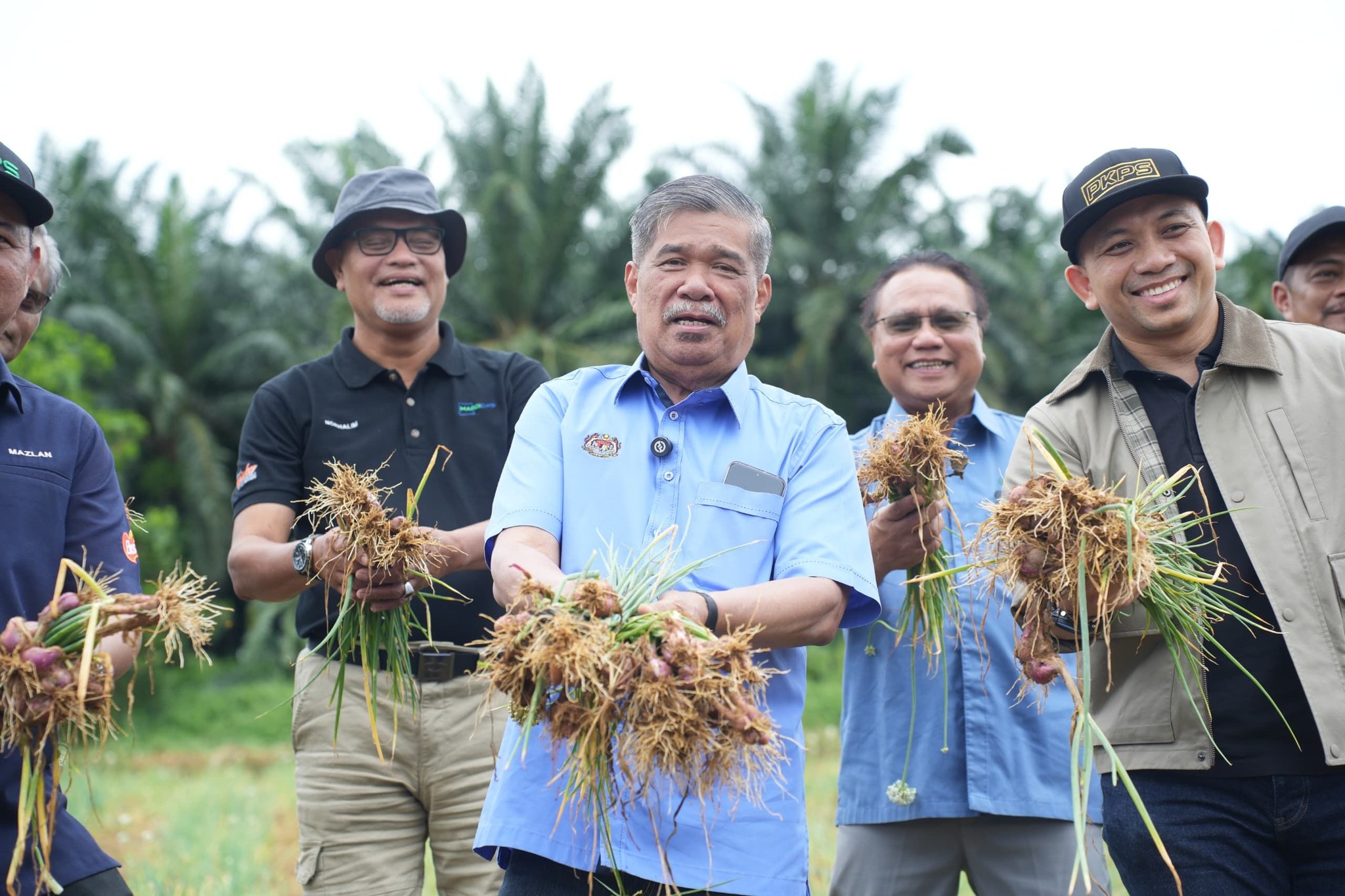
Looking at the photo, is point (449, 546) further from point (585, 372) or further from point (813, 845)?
point (813, 845)

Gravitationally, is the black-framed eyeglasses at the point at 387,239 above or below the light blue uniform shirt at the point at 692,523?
above

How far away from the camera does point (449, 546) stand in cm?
362

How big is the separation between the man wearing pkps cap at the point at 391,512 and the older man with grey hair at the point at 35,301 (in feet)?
2.49

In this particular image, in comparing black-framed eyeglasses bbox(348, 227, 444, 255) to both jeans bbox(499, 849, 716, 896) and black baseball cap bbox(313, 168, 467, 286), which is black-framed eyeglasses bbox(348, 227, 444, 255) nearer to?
black baseball cap bbox(313, 168, 467, 286)

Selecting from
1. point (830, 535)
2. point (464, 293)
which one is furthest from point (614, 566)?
point (464, 293)

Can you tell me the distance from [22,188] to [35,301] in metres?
0.90

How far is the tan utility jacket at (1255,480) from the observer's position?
10.1ft

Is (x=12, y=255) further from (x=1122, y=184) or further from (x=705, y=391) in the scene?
(x=1122, y=184)

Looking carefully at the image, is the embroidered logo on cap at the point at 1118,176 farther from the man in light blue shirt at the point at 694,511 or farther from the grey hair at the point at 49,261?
the grey hair at the point at 49,261

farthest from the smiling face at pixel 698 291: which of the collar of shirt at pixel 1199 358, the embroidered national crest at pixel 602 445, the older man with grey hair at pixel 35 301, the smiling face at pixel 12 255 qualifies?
the older man with grey hair at pixel 35 301

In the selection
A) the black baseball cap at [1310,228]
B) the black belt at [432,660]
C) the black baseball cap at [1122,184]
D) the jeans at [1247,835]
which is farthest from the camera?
the black baseball cap at [1310,228]

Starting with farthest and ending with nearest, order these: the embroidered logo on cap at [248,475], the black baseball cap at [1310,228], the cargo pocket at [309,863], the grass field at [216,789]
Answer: the grass field at [216,789] < the black baseball cap at [1310,228] < the embroidered logo on cap at [248,475] < the cargo pocket at [309,863]

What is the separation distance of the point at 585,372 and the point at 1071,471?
1.46 meters

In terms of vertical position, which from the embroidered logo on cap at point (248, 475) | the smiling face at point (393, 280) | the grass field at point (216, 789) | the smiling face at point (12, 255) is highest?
the smiling face at point (393, 280)
